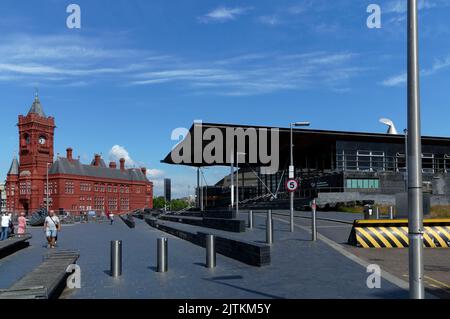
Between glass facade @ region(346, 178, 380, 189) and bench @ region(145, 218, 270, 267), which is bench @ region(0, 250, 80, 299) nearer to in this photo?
bench @ region(145, 218, 270, 267)

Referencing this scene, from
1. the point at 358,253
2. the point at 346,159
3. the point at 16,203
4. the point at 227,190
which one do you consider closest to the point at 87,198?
the point at 16,203

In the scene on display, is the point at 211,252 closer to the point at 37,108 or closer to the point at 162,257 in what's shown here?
the point at 162,257

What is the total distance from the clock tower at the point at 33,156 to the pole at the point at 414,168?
128m

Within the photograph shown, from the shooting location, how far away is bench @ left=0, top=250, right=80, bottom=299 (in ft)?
24.4

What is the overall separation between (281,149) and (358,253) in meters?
50.7

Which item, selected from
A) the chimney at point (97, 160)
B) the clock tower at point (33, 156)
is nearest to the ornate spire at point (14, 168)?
the clock tower at point (33, 156)

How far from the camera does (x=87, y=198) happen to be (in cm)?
13525

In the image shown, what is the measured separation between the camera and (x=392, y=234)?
56.6 feet

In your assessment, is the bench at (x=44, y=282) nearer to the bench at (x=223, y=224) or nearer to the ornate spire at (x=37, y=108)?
the bench at (x=223, y=224)

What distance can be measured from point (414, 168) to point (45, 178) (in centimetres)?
12995

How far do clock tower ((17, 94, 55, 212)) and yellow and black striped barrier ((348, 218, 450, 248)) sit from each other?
11901cm

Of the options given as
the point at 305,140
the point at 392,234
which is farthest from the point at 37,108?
the point at 392,234

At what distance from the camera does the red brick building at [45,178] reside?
12438 centimetres

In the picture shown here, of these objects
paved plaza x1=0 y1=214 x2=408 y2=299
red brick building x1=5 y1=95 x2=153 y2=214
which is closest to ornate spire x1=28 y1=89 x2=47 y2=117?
red brick building x1=5 y1=95 x2=153 y2=214
